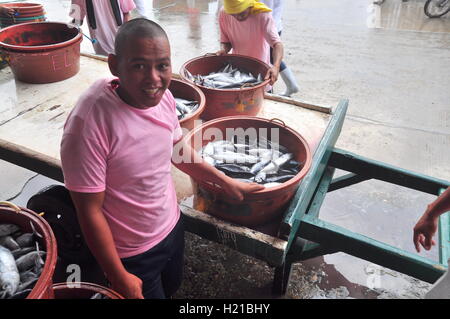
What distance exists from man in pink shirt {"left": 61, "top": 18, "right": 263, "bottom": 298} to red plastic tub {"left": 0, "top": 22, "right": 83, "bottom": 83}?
2081 mm

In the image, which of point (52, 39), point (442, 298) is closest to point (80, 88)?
point (52, 39)

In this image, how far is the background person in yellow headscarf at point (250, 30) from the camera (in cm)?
309

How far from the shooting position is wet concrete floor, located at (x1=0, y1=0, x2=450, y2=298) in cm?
302

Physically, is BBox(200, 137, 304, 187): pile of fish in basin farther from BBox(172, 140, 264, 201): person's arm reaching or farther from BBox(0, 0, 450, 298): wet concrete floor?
BBox(0, 0, 450, 298): wet concrete floor

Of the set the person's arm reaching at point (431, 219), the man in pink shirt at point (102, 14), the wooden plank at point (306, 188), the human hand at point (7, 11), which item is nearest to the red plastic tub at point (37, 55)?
the man in pink shirt at point (102, 14)

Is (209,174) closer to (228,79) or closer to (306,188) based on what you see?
(306,188)

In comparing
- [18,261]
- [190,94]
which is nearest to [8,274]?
[18,261]

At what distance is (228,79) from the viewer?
292 centimetres

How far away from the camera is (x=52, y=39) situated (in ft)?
12.2

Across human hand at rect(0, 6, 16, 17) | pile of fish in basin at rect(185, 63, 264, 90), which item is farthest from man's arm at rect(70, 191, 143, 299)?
human hand at rect(0, 6, 16, 17)

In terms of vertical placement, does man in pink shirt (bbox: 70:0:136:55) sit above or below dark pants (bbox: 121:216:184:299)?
above

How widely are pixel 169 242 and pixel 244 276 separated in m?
1.38

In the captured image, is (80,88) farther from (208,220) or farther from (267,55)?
(208,220)
